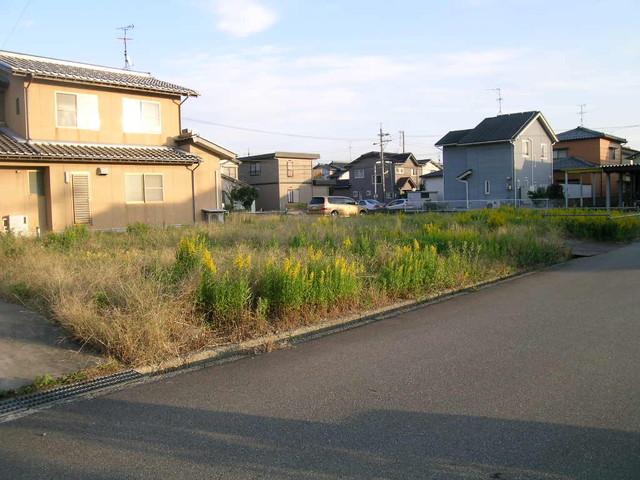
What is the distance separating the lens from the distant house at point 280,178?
2240 inches

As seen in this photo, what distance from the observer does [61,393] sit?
19.6 ft

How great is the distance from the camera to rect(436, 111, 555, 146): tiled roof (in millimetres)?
44625

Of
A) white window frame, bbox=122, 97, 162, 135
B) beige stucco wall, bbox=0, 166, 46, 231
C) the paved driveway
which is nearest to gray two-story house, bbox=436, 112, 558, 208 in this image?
white window frame, bbox=122, 97, 162, 135

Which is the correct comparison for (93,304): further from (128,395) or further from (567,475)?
(567,475)

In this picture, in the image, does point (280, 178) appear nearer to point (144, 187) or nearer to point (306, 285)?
point (144, 187)

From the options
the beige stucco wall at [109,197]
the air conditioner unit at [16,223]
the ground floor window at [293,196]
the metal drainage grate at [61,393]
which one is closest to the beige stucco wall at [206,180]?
the beige stucco wall at [109,197]

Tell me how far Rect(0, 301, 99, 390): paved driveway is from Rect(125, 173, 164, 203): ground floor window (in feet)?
52.1

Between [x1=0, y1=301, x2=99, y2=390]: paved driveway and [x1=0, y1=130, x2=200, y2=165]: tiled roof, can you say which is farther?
[x1=0, y1=130, x2=200, y2=165]: tiled roof

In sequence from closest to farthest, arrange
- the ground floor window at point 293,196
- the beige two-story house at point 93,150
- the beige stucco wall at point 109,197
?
the beige stucco wall at point 109,197, the beige two-story house at point 93,150, the ground floor window at point 293,196

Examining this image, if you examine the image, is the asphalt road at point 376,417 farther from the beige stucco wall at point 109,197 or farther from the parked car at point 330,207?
the parked car at point 330,207

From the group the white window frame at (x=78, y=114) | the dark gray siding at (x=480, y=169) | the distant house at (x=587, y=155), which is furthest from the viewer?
the distant house at (x=587, y=155)

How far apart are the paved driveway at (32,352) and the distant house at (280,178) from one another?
4822 cm

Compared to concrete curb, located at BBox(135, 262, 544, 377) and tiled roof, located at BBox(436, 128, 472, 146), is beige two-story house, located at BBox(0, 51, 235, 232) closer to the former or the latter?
concrete curb, located at BBox(135, 262, 544, 377)

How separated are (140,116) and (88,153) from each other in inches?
133
